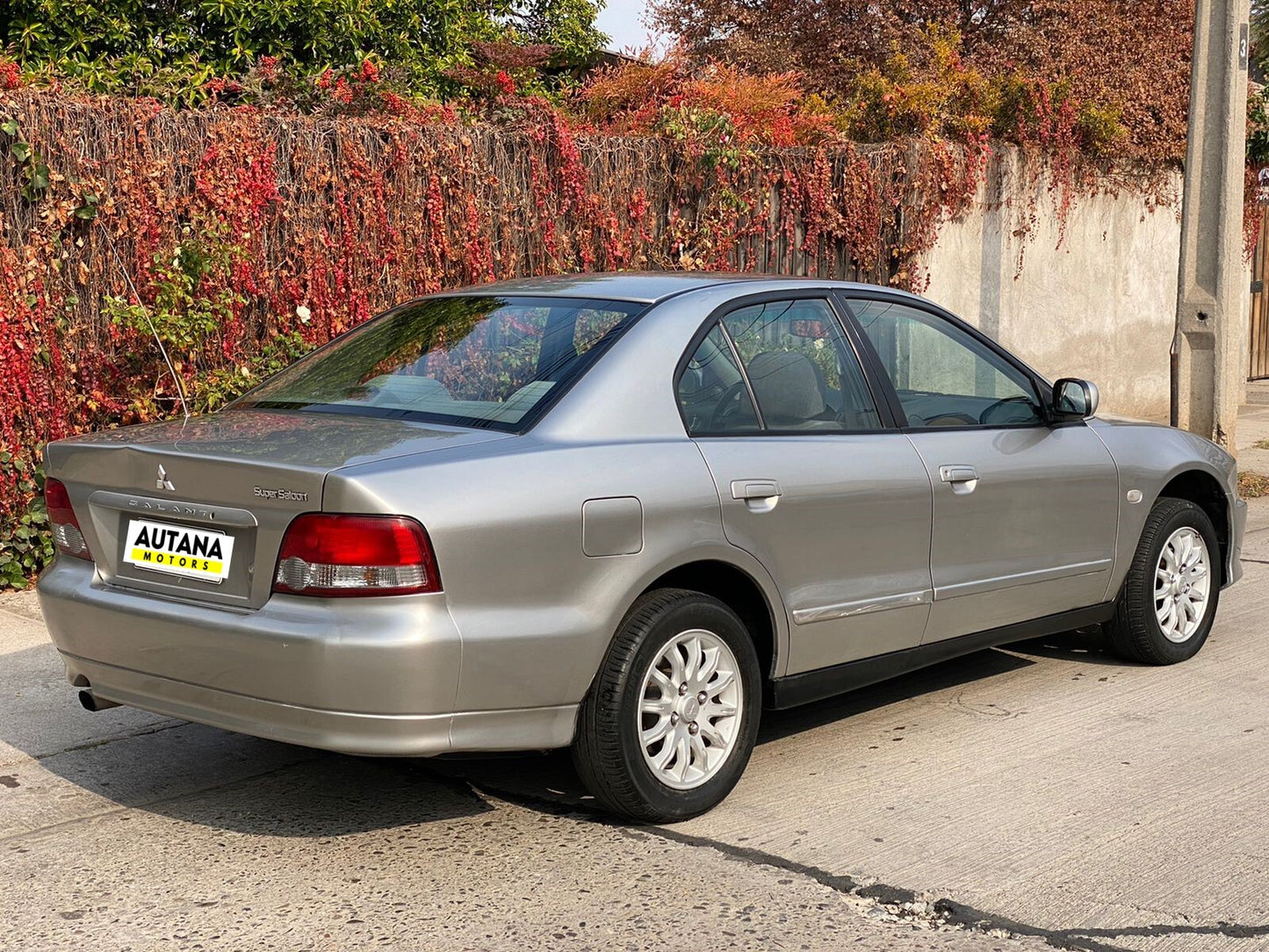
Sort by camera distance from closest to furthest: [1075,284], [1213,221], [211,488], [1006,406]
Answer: [211,488] < [1006,406] < [1213,221] < [1075,284]

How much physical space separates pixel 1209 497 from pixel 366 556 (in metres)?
4.18

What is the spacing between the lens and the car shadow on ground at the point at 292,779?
4594 mm

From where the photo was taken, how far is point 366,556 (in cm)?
386

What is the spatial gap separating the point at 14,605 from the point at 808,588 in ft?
13.7

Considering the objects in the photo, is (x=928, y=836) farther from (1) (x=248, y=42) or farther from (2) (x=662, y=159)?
(1) (x=248, y=42)

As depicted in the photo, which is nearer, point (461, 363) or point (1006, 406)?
point (461, 363)

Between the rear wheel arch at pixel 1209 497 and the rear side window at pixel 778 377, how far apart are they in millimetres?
2004

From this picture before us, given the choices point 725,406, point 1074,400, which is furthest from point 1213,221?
point 725,406

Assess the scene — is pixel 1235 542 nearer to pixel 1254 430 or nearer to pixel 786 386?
pixel 786 386

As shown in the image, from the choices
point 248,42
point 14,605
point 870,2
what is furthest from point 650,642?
point 870,2

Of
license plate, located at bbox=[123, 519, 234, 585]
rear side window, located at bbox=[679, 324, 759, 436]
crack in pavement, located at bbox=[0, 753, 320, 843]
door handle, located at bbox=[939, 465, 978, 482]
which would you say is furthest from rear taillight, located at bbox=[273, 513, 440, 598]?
door handle, located at bbox=[939, 465, 978, 482]

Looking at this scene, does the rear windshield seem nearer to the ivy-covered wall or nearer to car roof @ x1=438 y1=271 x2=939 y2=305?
car roof @ x1=438 y1=271 x2=939 y2=305

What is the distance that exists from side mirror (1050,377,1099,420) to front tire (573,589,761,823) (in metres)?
1.79

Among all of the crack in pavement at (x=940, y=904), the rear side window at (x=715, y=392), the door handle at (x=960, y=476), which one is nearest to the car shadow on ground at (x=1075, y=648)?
the door handle at (x=960, y=476)
